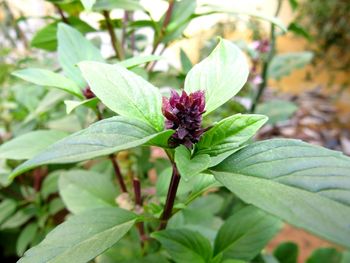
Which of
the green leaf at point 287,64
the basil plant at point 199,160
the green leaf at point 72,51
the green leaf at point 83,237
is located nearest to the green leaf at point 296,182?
the basil plant at point 199,160

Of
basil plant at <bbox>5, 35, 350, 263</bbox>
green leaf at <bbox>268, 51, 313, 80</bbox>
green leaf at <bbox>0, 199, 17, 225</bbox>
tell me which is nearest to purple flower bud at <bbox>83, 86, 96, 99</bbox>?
basil plant at <bbox>5, 35, 350, 263</bbox>

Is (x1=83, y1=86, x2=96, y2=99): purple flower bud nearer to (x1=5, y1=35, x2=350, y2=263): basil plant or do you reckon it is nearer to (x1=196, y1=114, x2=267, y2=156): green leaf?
(x1=5, y1=35, x2=350, y2=263): basil plant

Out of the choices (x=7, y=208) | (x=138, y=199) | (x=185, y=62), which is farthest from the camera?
(x=7, y=208)

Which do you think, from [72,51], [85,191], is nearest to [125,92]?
[72,51]

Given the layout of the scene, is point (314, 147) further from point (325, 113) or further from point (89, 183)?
point (325, 113)

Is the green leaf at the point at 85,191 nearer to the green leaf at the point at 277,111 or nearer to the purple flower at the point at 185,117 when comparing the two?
the purple flower at the point at 185,117

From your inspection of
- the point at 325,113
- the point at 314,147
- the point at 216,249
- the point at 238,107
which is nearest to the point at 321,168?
the point at 314,147

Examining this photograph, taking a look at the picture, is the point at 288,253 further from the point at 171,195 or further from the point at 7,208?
the point at 7,208
